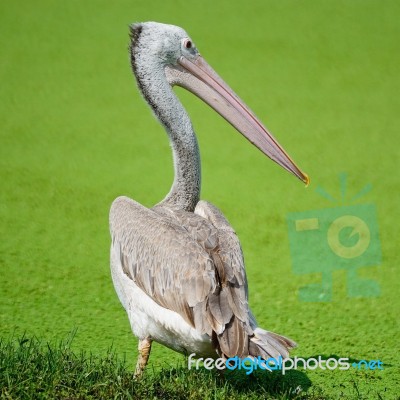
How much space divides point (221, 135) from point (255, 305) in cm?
222

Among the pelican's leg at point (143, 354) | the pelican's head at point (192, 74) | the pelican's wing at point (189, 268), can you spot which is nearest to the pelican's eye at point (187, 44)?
the pelican's head at point (192, 74)

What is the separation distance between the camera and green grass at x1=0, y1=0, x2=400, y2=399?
3732 mm

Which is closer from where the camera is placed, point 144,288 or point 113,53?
point 144,288

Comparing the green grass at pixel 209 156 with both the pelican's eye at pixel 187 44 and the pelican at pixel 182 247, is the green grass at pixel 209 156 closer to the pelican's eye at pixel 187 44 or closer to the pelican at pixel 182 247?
the pelican at pixel 182 247

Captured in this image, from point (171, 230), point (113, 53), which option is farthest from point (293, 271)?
point (113, 53)

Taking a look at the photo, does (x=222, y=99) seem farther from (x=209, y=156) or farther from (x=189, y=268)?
(x=209, y=156)

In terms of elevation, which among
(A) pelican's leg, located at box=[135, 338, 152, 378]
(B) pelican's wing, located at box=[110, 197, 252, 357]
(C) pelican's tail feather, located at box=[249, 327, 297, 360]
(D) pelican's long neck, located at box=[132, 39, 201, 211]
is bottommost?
(A) pelican's leg, located at box=[135, 338, 152, 378]

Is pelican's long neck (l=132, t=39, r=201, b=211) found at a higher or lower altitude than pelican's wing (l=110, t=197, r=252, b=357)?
higher

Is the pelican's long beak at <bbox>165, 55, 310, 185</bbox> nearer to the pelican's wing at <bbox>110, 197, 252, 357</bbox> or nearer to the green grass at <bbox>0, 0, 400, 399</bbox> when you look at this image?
the pelican's wing at <bbox>110, 197, 252, 357</bbox>

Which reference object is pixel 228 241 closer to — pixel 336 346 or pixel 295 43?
pixel 336 346

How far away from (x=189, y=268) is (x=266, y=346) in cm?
40

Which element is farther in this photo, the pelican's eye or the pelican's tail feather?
the pelican's eye

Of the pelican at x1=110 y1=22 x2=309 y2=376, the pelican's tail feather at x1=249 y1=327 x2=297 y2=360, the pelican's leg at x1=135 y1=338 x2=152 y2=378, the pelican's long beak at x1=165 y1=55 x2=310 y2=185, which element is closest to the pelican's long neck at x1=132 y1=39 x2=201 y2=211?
the pelican at x1=110 y1=22 x2=309 y2=376

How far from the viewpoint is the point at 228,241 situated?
3133 mm
